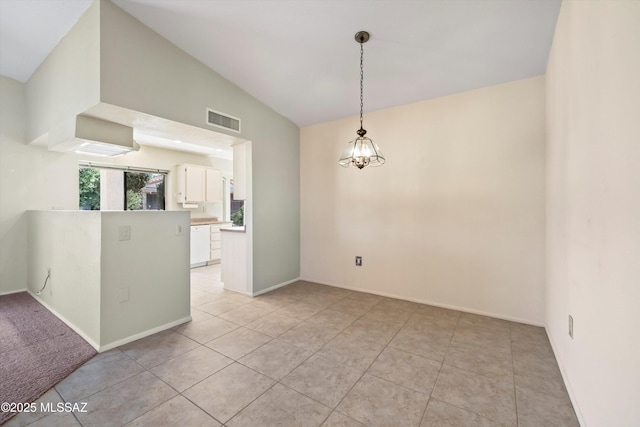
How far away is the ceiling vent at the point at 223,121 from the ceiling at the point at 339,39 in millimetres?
496

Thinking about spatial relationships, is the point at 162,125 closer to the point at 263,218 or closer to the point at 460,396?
the point at 263,218

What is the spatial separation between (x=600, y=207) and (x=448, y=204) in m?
2.01

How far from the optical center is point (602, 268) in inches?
52.0

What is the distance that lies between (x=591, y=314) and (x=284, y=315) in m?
2.68

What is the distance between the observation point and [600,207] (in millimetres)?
1359

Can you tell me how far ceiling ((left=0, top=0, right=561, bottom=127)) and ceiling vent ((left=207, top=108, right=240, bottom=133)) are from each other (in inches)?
19.5

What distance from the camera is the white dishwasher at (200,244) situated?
5.68 m

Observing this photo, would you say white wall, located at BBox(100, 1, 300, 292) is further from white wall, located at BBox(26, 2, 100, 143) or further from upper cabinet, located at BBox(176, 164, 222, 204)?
upper cabinet, located at BBox(176, 164, 222, 204)

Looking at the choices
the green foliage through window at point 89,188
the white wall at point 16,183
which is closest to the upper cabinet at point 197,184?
the green foliage through window at point 89,188

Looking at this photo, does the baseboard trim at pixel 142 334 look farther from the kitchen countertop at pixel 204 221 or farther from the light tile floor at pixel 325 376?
the kitchen countertop at pixel 204 221

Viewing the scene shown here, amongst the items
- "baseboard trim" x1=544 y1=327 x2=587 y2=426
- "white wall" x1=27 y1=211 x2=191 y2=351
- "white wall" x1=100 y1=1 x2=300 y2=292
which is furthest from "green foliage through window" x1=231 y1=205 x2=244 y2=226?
"baseboard trim" x1=544 y1=327 x2=587 y2=426

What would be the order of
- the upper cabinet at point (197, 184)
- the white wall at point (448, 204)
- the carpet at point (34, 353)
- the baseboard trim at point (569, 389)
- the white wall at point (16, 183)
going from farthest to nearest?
the upper cabinet at point (197, 184)
the white wall at point (16, 183)
the white wall at point (448, 204)
the carpet at point (34, 353)
the baseboard trim at point (569, 389)

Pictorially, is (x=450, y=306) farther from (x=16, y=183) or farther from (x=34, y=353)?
(x=16, y=183)

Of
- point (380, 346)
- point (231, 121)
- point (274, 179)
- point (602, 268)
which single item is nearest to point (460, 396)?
→ point (380, 346)
